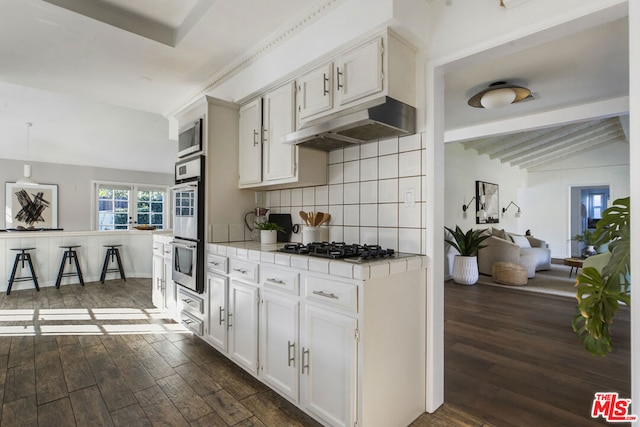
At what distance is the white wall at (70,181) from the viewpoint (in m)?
6.97

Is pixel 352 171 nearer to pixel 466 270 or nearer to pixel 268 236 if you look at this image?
pixel 268 236

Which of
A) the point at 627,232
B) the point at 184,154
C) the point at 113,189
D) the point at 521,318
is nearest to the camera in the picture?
the point at 627,232

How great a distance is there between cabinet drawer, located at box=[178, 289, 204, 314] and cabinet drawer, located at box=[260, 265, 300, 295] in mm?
972

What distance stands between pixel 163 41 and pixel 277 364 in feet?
8.43

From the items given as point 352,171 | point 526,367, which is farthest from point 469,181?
point 352,171

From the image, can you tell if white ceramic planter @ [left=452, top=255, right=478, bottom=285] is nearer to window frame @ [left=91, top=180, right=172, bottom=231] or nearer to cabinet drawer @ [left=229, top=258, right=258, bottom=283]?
cabinet drawer @ [left=229, top=258, right=258, bottom=283]

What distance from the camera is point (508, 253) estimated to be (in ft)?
18.0

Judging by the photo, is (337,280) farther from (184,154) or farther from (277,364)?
(184,154)

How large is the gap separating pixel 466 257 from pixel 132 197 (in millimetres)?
8302

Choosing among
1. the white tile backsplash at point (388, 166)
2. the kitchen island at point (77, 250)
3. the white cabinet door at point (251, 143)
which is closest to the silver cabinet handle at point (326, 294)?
the white tile backsplash at point (388, 166)

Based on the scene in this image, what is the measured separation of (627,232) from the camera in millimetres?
1271

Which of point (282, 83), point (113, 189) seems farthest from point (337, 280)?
point (113, 189)

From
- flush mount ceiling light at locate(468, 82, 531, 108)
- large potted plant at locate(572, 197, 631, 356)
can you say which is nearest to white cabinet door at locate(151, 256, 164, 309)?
large potted plant at locate(572, 197, 631, 356)

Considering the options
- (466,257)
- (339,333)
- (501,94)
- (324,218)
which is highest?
(501,94)
